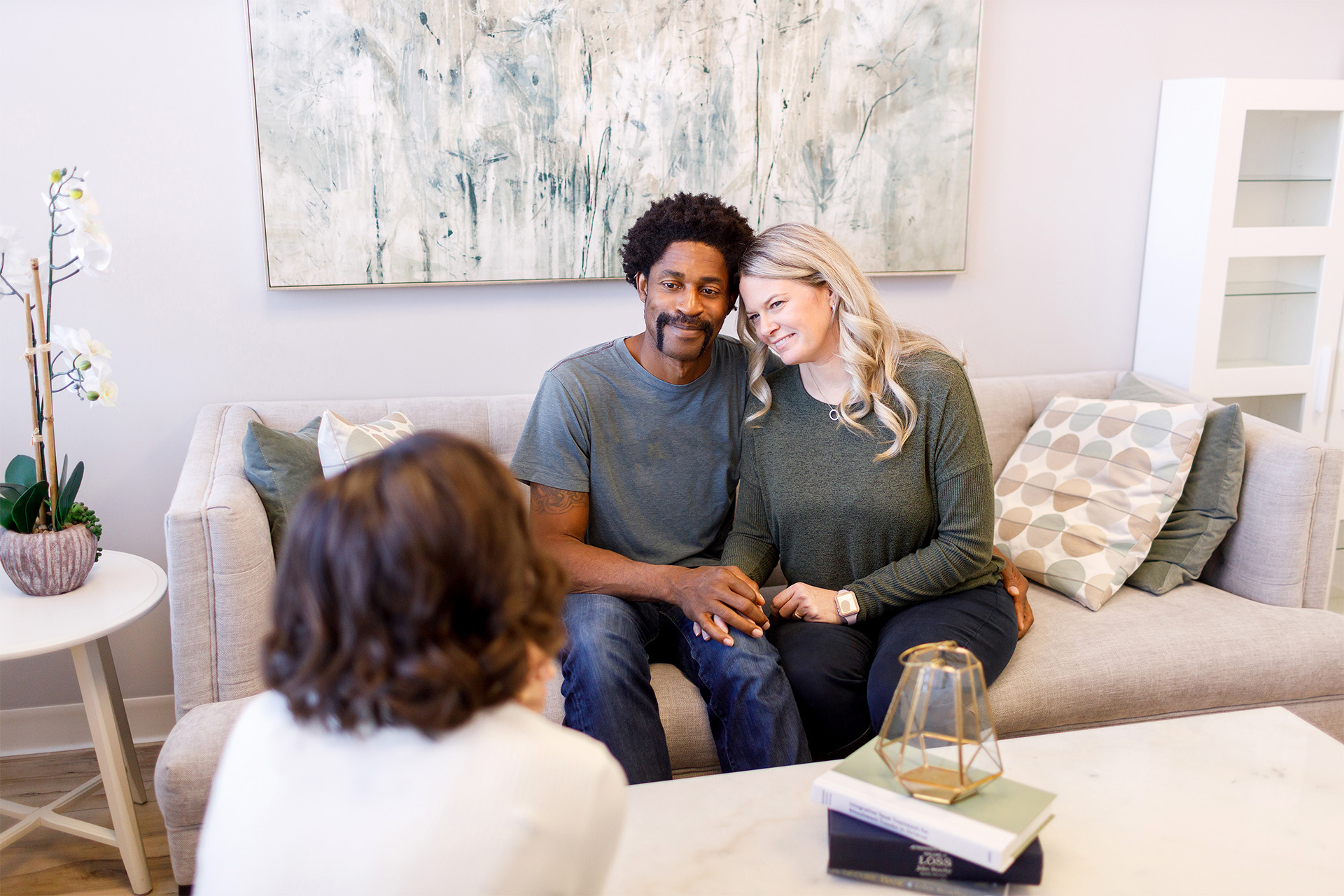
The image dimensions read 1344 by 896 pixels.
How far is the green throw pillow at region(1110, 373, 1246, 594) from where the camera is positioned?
210cm

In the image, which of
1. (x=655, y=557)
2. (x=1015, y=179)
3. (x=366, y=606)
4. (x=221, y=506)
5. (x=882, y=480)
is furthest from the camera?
(x=1015, y=179)

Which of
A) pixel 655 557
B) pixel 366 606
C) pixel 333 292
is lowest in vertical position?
pixel 655 557

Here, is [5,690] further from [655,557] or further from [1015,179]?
[1015,179]

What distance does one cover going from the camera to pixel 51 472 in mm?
Answer: 1738

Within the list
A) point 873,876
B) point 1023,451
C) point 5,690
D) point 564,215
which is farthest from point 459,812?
point 5,690

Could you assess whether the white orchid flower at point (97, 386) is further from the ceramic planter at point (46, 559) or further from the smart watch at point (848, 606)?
the smart watch at point (848, 606)

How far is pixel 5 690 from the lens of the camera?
225 cm

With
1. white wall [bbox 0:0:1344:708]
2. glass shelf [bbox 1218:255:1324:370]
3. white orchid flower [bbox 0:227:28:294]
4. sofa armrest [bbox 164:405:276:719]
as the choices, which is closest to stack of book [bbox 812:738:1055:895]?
sofa armrest [bbox 164:405:276:719]

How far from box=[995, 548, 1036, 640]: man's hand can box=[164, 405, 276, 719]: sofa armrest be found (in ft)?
4.41

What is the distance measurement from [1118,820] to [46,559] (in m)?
1.76

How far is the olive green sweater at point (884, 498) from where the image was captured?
173 centimetres

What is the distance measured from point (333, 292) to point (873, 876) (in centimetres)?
174

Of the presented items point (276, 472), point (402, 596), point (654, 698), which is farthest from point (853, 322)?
point (402, 596)

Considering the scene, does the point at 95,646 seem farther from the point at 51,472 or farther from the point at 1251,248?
the point at 1251,248
